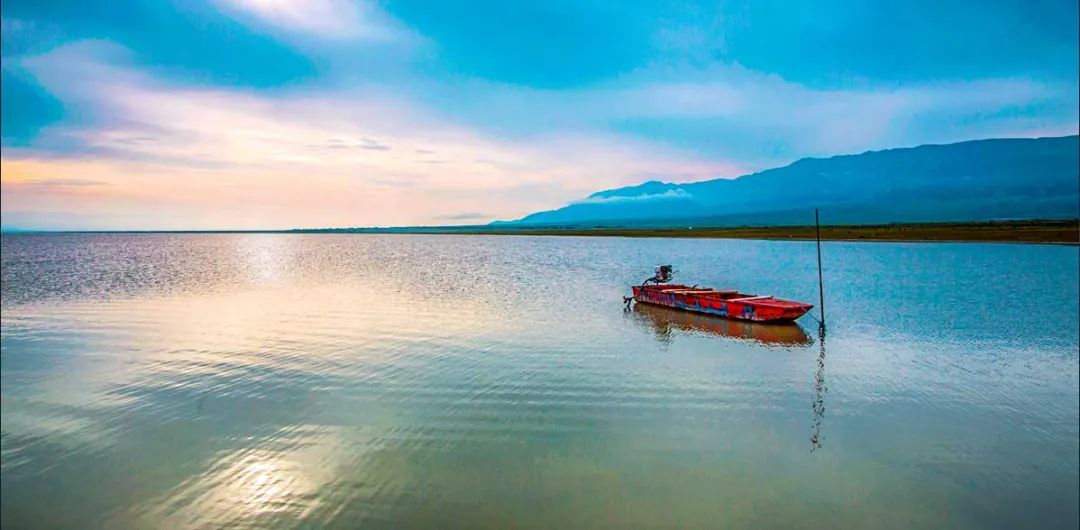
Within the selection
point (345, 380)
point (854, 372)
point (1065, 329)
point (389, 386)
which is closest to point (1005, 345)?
point (1065, 329)

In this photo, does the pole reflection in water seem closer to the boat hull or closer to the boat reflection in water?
the boat reflection in water

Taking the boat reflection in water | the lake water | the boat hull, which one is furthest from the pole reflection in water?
the boat hull

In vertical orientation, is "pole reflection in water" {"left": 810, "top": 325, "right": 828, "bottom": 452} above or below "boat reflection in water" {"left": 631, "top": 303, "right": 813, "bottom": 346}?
below

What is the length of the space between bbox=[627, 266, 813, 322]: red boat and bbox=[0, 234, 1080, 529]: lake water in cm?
90

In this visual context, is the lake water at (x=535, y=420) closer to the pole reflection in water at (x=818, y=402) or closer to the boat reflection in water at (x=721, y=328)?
the pole reflection in water at (x=818, y=402)

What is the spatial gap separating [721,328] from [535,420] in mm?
17340

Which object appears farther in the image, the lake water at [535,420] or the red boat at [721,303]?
the red boat at [721,303]

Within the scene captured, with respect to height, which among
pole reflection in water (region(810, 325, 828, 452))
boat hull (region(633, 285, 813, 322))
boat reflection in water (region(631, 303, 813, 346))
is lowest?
pole reflection in water (region(810, 325, 828, 452))

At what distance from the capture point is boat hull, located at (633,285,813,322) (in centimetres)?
2897

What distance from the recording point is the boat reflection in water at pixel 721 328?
25.9m

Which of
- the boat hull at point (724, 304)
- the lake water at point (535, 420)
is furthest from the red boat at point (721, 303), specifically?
the lake water at point (535, 420)

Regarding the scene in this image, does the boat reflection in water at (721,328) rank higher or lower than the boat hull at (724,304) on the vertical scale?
lower

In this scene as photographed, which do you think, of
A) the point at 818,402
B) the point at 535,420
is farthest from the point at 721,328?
the point at 535,420

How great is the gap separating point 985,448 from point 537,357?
1330cm
